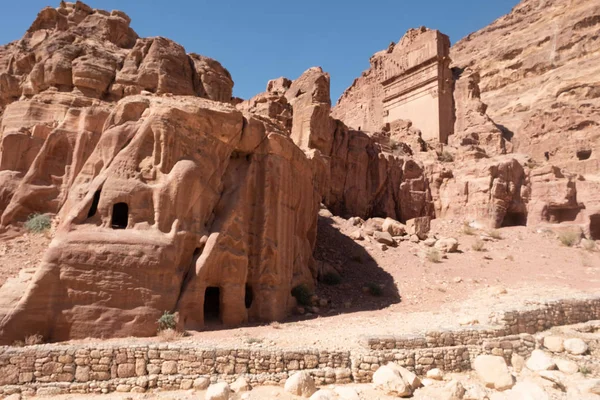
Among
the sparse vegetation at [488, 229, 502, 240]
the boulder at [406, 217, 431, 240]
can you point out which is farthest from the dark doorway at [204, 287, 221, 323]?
the sparse vegetation at [488, 229, 502, 240]

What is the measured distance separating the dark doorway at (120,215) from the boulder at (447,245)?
1471 cm

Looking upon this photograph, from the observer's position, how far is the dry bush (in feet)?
31.5

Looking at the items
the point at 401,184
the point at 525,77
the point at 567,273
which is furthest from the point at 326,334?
the point at 525,77

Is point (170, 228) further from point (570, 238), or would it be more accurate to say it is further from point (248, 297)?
point (570, 238)

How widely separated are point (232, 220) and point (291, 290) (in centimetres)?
373

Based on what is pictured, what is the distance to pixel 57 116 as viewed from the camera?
16.5 meters

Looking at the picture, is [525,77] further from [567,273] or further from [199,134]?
[199,134]

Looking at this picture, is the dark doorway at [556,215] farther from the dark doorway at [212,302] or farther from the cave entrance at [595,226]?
the dark doorway at [212,302]

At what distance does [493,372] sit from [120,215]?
980 cm

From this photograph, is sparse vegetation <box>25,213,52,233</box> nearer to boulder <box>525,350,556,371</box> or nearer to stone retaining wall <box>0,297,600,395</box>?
stone retaining wall <box>0,297,600,395</box>

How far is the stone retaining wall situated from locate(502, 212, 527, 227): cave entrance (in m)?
16.1

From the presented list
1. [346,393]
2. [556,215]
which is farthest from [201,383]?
[556,215]

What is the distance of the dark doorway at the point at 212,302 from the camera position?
41.4 feet

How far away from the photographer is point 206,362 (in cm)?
810
